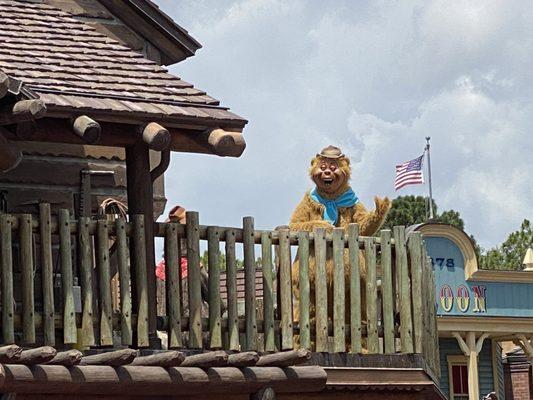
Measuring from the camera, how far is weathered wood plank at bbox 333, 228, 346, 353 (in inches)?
488

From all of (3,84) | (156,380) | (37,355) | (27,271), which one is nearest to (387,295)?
(156,380)

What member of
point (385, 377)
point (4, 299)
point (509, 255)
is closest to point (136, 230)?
point (4, 299)

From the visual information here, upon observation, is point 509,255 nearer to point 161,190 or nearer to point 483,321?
point 483,321

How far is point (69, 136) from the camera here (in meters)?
11.3

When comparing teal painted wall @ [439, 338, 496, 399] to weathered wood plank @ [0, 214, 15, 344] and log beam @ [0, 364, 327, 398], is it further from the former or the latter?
weathered wood plank @ [0, 214, 15, 344]

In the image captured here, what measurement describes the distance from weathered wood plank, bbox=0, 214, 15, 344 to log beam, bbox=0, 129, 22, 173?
1.59 feet

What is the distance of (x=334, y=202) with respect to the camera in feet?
46.3

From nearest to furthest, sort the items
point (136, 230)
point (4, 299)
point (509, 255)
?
point (4, 299), point (136, 230), point (509, 255)

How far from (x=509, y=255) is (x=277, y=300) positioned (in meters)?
49.7

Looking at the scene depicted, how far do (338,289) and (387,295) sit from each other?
0.46m

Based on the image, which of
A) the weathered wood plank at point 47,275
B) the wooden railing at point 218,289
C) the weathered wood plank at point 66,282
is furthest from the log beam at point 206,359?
the weathered wood plank at point 47,275

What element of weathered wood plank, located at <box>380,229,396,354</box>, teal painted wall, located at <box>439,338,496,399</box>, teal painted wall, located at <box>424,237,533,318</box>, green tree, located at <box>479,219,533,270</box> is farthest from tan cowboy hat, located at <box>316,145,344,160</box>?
green tree, located at <box>479,219,533,270</box>

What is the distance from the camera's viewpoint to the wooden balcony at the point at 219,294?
11.0m

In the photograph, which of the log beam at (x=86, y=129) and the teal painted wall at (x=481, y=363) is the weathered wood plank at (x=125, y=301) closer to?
the log beam at (x=86, y=129)
